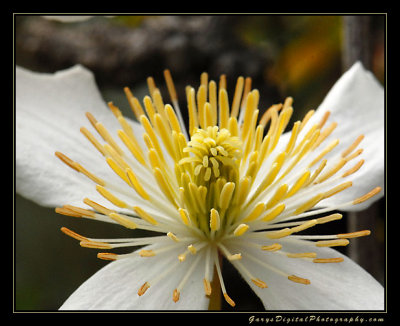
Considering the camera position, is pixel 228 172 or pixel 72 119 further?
pixel 72 119

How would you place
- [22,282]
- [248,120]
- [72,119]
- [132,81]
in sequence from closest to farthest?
[248,120]
[72,119]
[22,282]
[132,81]

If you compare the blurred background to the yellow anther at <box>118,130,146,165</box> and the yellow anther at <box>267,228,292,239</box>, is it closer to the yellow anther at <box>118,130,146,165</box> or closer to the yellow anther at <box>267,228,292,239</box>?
the yellow anther at <box>118,130,146,165</box>

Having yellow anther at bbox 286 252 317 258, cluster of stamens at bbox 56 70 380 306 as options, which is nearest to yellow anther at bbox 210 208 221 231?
cluster of stamens at bbox 56 70 380 306

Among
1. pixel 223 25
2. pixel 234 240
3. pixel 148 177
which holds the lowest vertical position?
pixel 234 240

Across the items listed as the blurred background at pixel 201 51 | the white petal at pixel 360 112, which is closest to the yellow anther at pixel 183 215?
the white petal at pixel 360 112

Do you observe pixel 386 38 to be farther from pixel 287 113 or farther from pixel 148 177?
pixel 148 177

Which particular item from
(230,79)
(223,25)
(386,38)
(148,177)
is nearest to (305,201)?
(148,177)

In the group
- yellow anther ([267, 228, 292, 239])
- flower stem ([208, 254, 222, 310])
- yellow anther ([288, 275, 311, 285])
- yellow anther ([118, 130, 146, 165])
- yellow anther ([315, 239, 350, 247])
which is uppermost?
yellow anther ([118, 130, 146, 165])

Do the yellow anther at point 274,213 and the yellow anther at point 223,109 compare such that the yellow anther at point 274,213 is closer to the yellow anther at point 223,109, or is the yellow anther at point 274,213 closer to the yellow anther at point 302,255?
the yellow anther at point 302,255
